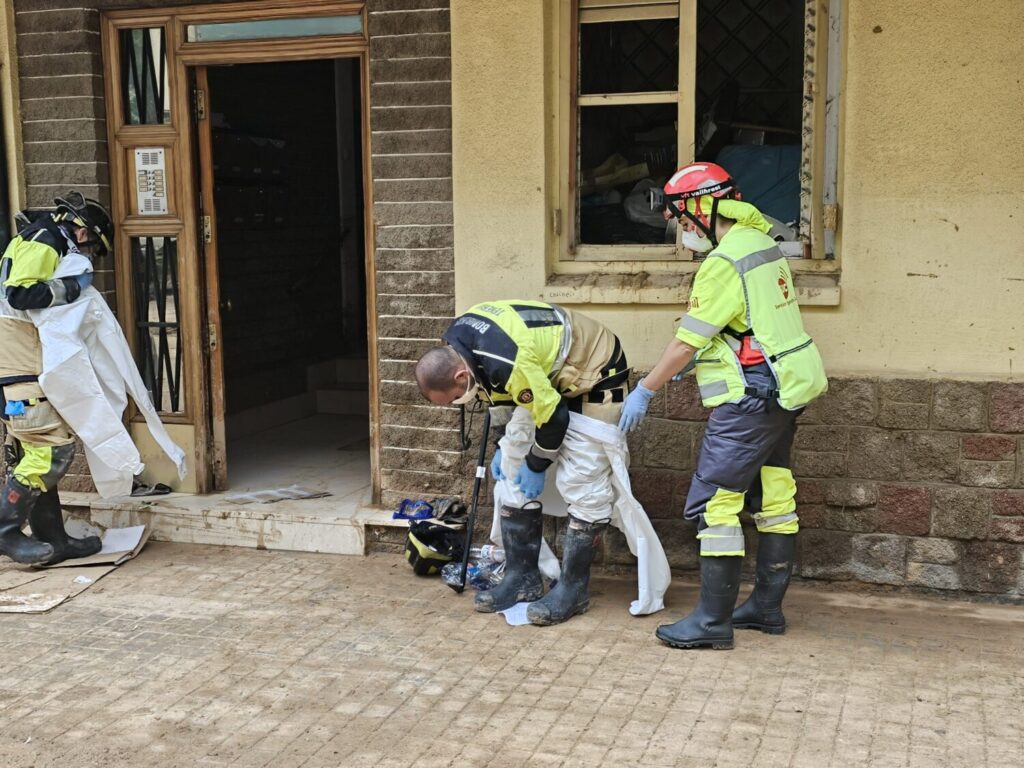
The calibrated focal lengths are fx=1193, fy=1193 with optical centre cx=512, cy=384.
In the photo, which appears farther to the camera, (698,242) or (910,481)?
(910,481)

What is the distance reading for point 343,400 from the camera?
32.9 ft

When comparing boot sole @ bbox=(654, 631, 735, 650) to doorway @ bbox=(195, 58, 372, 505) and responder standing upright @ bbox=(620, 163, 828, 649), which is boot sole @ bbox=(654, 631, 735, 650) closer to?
responder standing upright @ bbox=(620, 163, 828, 649)

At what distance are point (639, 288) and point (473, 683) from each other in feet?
7.23

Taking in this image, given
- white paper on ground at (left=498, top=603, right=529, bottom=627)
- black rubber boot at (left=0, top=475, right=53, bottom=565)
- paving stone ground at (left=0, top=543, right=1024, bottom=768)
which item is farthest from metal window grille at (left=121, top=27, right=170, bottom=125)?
white paper on ground at (left=498, top=603, right=529, bottom=627)

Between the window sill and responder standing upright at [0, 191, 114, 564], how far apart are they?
2.49 meters

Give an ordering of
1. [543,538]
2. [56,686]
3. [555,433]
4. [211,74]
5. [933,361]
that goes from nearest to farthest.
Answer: [56,686] → [555,433] → [933,361] → [543,538] → [211,74]

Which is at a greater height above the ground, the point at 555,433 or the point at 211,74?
the point at 211,74

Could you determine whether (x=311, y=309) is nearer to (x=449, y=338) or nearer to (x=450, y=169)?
(x=450, y=169)

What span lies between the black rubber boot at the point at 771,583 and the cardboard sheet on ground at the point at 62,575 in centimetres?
336

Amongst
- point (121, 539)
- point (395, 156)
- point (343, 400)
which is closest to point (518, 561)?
point (395, 156)

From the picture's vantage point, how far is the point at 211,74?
834 centimetres

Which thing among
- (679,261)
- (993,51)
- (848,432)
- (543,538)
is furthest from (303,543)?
(993,51)

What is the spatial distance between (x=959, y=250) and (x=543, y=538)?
2.45 m

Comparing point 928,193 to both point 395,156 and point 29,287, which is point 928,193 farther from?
point 29,287
